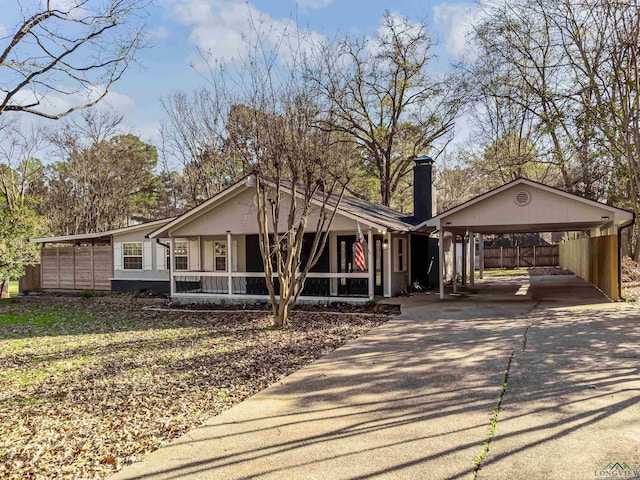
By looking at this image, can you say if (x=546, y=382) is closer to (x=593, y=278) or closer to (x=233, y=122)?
(x=233, y=122)

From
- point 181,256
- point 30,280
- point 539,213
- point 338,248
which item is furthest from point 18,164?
point 539,213

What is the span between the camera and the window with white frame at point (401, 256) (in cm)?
1652

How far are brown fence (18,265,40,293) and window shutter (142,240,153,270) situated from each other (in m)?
6.04

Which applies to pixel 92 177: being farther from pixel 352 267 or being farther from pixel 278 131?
pixel 278 131

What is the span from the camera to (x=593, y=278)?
18047 millimetres

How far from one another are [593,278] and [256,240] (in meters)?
12.2

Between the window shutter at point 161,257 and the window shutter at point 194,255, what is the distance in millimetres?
1333

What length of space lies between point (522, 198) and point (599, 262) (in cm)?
456

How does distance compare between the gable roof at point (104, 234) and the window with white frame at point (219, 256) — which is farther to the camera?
the gable roof at point (104, 234)

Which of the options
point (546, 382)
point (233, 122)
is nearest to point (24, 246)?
point (233, 122)

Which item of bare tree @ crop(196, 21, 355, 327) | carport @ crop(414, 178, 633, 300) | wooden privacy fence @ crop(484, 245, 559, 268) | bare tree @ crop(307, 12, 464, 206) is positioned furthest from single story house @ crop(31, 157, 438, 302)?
wooden privacy fence @ crop(484, 245, 559, 268)

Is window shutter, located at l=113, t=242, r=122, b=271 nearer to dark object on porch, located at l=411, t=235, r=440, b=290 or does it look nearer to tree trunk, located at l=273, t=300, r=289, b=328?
tree trunk, located at l=273, t=300, r=289, b=328

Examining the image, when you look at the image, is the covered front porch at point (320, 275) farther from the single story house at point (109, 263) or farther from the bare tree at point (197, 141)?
the bare tree at point (197, 141)

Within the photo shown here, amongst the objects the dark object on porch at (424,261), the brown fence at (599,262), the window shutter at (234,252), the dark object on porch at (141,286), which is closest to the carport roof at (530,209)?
the brown fence at (599,262)
